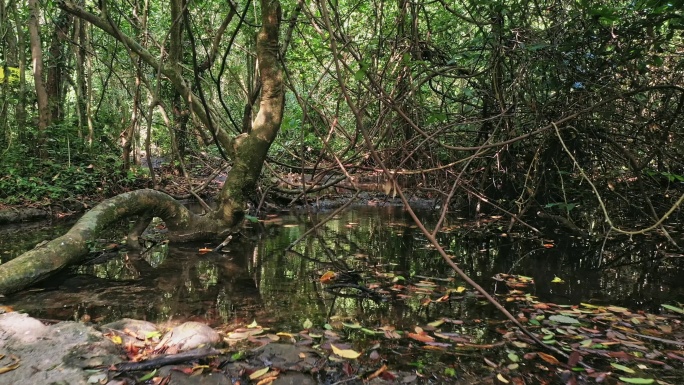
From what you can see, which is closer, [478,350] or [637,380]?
[637,380]

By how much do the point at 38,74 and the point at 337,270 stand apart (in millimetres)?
7112

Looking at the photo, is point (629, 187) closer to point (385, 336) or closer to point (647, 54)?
point (647, 54)

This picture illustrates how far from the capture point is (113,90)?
13008 mm

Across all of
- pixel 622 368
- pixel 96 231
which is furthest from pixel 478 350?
pixel 96 231

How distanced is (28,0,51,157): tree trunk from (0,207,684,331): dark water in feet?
9.26

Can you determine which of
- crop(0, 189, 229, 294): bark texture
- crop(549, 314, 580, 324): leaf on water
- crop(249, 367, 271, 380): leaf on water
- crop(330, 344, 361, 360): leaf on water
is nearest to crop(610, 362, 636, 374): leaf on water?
crop(549, 314, 580, 324): leaf on water

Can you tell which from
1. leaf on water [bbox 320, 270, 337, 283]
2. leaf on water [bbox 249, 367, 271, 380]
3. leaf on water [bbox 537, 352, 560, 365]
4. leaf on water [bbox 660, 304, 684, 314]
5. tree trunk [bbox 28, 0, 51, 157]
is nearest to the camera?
leaf on water [bbox 249, 367, 271, 380]

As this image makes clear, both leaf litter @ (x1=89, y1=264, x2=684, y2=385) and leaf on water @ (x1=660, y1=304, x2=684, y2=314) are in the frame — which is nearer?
leaf litter @ (x1=89, y1=264, x2=684, y2=385)

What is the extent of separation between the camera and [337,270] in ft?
13.8

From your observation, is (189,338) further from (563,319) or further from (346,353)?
(563,319)

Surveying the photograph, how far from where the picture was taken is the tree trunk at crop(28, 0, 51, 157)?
7.56 metres

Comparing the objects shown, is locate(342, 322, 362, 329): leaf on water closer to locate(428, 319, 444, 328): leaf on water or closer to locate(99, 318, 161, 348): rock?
locate(428, 319, 444, 328): leaf on water

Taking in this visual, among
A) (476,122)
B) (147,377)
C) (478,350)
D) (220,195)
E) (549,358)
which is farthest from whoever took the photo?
(220,195)

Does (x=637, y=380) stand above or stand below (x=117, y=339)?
below
